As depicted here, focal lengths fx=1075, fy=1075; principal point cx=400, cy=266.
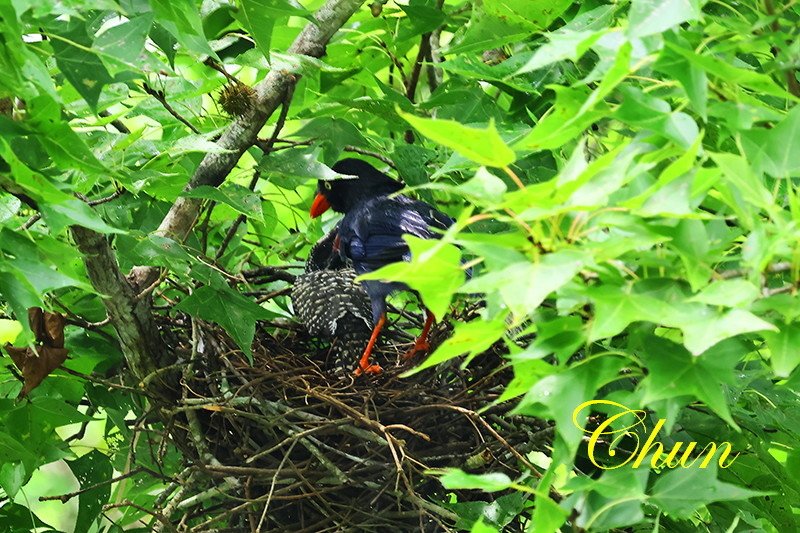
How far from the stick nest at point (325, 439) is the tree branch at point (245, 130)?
239mm

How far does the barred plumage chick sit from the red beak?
0.39 m

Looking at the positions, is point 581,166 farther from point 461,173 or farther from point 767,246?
point 461,173

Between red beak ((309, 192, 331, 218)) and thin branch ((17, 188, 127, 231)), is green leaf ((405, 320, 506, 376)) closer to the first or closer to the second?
thin branch ((17, 188, 127, 231))

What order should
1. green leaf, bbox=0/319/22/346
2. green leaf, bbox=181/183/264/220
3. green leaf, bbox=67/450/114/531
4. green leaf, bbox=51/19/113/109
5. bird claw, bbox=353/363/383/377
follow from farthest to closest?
green leaf, bbox=0/319/22/346, green leaf, bbox=67/450/114/531, bird claw, bbox=353/363/383/377, green leaf, bbox=181/183/264/220, green leaf, bbox=51/19/113/109

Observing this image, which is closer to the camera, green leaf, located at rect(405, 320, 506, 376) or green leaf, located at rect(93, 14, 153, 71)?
green leaf, located at rect(405, 320, 506, 376)

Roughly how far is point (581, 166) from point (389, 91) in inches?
51.3

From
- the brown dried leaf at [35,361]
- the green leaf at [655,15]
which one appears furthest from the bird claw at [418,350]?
the green leaf at [655,15]

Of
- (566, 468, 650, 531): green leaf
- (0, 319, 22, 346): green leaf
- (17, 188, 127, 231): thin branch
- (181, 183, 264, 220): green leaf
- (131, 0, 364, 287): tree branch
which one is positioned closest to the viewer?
(566, 468, 650, 531): green leaf

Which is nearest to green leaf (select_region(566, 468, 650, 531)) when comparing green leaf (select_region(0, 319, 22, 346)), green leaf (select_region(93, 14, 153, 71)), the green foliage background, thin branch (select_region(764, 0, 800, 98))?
the green foliage background

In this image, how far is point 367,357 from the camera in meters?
2.74

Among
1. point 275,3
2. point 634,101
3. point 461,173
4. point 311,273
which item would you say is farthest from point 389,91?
point 634,101

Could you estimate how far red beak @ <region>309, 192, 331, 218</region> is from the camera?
3.31 metres

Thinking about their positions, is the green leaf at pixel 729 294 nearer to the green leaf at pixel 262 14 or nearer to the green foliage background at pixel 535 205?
the green foliage background at pixel 535 205

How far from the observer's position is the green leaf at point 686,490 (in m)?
1.52
